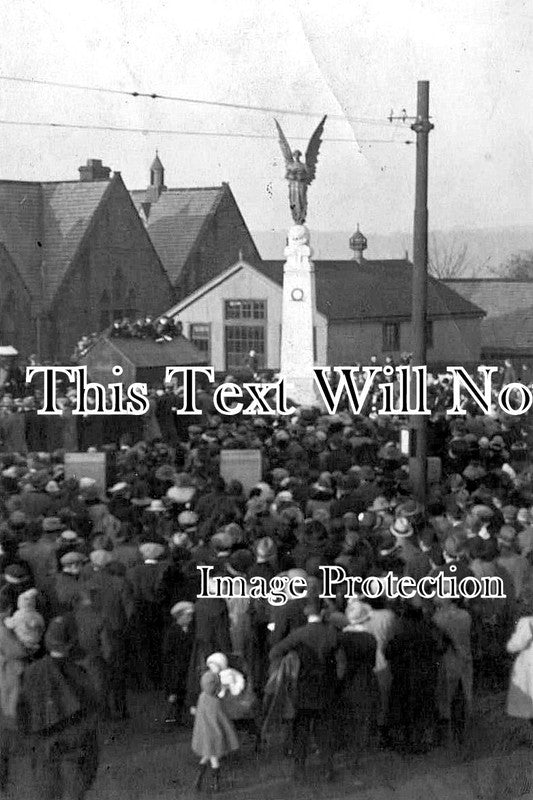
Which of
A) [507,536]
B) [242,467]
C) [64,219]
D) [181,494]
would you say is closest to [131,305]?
[64,219]

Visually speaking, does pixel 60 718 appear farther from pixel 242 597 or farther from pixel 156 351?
pixel 156 351

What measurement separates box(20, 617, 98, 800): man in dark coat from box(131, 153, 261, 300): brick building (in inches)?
169

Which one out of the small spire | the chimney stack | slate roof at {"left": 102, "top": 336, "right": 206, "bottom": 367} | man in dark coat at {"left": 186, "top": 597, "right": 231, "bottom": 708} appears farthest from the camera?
the small spire

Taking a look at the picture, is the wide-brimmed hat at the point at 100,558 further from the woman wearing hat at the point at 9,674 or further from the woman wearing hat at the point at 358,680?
the woman wearing hat at the point at 358,680

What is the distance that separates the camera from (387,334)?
35.0ft

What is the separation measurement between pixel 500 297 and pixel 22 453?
418 centimetres

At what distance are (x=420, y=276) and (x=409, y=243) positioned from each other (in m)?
0.67

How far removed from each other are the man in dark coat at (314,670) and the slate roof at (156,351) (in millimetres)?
2665

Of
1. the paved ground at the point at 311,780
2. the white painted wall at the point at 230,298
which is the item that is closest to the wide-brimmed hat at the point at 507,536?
the paved ground at the point at 311,780

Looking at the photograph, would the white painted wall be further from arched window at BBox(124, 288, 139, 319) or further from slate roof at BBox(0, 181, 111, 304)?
slate roof at BBox(0, 181, 111, 304)

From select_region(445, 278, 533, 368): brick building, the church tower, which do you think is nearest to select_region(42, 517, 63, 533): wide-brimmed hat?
the church tower

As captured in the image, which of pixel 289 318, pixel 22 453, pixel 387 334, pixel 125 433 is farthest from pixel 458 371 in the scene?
pixel 22 453

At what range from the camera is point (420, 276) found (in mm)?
10227

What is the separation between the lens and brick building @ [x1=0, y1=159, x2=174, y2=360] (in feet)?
35.3
